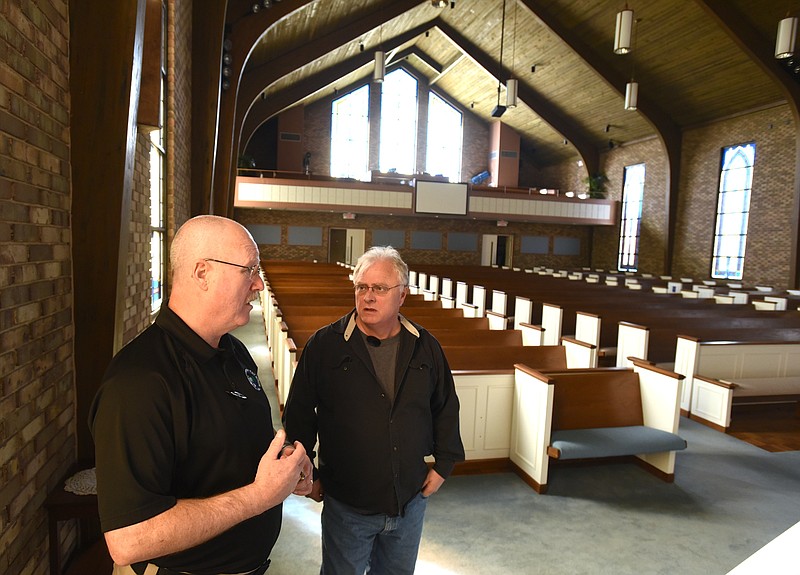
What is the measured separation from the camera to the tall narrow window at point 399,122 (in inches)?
748

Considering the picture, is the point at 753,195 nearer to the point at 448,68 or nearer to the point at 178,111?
the point at 448,68

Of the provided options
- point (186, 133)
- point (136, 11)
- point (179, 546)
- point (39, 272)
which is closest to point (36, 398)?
point (39, 272)

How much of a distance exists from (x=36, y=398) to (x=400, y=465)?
1127mm

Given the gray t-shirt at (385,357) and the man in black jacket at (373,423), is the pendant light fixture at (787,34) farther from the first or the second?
the gray t-shirt at (385,357)

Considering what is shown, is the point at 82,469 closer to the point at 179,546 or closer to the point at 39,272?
the point at 39,272

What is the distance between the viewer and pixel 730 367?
4.79 metres

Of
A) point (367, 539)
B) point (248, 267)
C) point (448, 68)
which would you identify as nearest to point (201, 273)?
point (248, 267)

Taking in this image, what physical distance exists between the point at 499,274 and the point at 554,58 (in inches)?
261

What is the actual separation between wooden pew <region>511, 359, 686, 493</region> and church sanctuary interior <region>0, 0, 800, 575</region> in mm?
18

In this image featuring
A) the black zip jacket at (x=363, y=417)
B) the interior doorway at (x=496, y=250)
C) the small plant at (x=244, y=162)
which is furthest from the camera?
the interior doorway at (x=496, y=250)

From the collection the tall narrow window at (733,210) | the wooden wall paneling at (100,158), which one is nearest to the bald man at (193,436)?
the wooden wall paneling at (100,158)

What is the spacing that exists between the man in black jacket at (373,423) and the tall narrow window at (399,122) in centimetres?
1783

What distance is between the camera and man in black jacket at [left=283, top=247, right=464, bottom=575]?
156 cm

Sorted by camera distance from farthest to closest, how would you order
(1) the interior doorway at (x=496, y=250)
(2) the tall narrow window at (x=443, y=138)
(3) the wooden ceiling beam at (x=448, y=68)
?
(2) the tall narrow window at (x=443, y=138)
(1) the interior doorway at (x=496, y=250)
(3) the wooden ceiling beam at (x=448, y=68)
